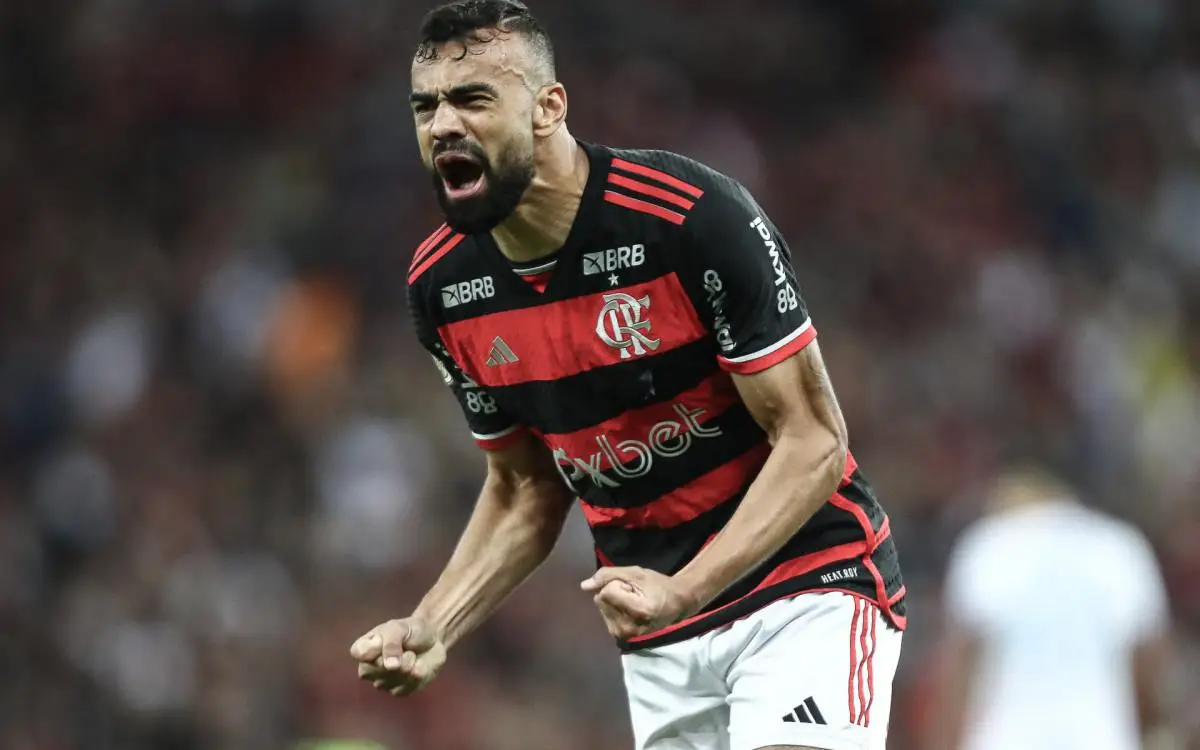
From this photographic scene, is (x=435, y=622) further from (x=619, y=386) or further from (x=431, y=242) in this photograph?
(x=431, y=242)

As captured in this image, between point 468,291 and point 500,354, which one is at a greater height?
point 468,291

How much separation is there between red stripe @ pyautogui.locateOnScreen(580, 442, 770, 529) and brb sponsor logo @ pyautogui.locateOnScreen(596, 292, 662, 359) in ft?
1.14

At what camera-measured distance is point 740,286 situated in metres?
4.29

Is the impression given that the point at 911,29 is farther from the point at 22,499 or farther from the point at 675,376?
the point at 675,376

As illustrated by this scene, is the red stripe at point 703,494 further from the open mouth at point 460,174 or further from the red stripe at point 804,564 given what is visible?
the open mouth at point 460,174

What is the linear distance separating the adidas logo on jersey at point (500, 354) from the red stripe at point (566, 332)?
0.03 feet

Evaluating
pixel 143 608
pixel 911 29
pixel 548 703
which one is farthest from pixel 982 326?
pixel 143 608

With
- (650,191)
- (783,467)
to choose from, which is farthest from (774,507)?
(650,191)

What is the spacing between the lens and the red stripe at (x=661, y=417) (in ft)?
14.7

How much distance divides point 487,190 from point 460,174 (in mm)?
86

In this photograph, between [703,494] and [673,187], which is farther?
[703,494]

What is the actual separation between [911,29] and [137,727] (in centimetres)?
923

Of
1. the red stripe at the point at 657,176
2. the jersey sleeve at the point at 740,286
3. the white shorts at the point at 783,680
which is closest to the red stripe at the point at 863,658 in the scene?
the white shorts at the point at 783,680

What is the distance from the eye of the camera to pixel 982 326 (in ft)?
44.5
